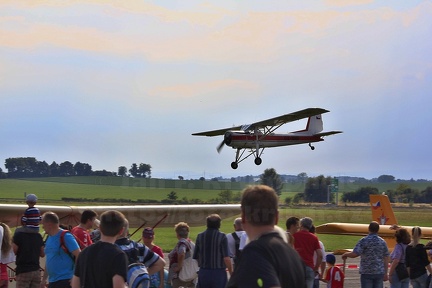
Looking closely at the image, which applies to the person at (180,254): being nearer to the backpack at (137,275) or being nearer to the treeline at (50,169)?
the backpack at (137,275)

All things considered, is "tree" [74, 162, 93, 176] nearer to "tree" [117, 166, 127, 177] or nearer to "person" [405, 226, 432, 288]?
"tree" [117, 166, 127, 177]

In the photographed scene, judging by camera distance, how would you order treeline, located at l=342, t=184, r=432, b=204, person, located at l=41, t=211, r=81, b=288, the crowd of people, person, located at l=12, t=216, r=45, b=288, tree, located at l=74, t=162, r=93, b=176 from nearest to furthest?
1. the crowd of people
2. person, located at l=41, t=211, r=81, b=288
3. person, located at l=12, t=216, r=45, b=288
4. treeline, located at l=342, t=184, r=432, b=204
5. tree, located at l=74, t=162, r=93, b=176

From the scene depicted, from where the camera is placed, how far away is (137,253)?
5277 millimetres

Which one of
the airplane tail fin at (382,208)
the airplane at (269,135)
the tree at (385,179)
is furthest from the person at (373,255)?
the tree at (385,179)

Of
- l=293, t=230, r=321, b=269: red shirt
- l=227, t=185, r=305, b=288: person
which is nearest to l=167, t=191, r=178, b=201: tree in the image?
l=293, t=230, r=321, b=269: red shirt

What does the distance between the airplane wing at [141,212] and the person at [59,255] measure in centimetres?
707

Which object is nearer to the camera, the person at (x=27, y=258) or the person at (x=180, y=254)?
the person at (x=27, y=258)

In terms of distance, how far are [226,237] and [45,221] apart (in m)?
2.44

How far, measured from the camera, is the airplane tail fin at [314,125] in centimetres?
4538

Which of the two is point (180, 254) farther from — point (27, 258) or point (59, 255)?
point (59, 255)

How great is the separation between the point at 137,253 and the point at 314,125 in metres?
41.4

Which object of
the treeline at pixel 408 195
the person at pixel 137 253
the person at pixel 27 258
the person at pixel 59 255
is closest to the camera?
the person at pixel 137 253

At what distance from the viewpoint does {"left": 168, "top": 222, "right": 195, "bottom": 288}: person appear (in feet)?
28.6

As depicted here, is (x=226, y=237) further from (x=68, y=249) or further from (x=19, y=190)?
(x=19, y=190)
